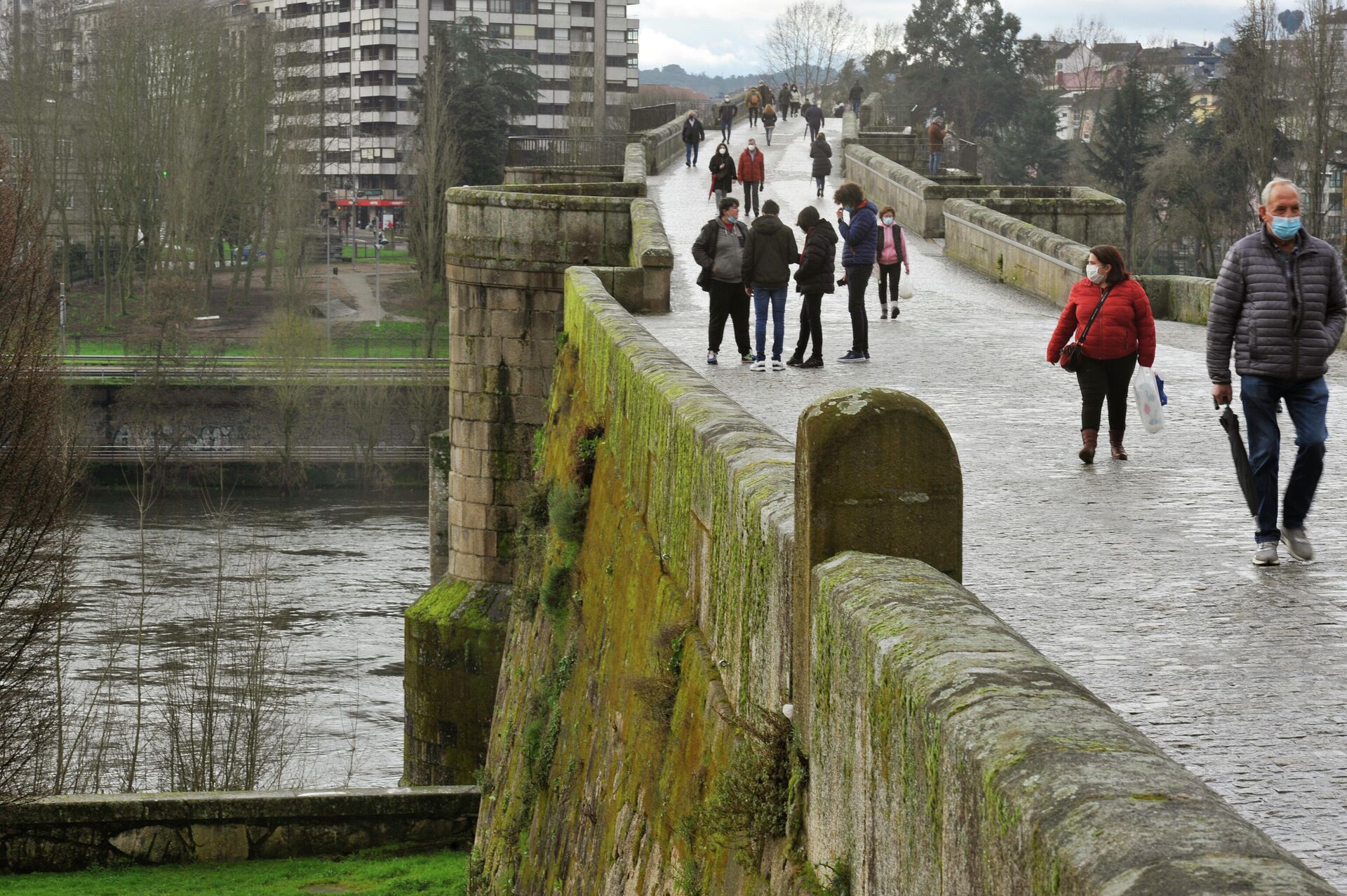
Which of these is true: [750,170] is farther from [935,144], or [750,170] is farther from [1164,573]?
[1164,573]

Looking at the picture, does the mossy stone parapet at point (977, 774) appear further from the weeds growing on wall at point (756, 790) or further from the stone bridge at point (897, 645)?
the weeds growing on wall at point (756, 790)

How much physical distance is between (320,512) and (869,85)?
76563 mm

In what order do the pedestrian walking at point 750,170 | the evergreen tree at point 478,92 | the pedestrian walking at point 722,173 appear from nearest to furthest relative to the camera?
the pedestrian walking at point 722,173 < the pedestrian walking at point 750,170 < the evergreen tree at point 478,92

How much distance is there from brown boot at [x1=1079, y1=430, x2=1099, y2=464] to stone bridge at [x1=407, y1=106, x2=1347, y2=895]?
15cm

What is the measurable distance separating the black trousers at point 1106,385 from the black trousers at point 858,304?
4.64 metres

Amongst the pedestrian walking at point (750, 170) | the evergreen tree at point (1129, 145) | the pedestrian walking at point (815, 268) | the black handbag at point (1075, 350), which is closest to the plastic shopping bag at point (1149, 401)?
the black handbag at point (1075, 350)

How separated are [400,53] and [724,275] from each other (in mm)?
106198

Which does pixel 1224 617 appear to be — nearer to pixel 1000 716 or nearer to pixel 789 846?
pixel 789 846

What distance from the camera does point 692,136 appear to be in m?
37.5

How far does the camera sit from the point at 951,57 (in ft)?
330

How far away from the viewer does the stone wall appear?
21.0 m

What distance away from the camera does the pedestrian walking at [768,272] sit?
14.0 m

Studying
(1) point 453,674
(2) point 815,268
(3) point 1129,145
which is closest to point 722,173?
(1) point 453,674

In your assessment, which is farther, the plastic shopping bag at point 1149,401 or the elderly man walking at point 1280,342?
the plastic shopping bag at point 1149,401
